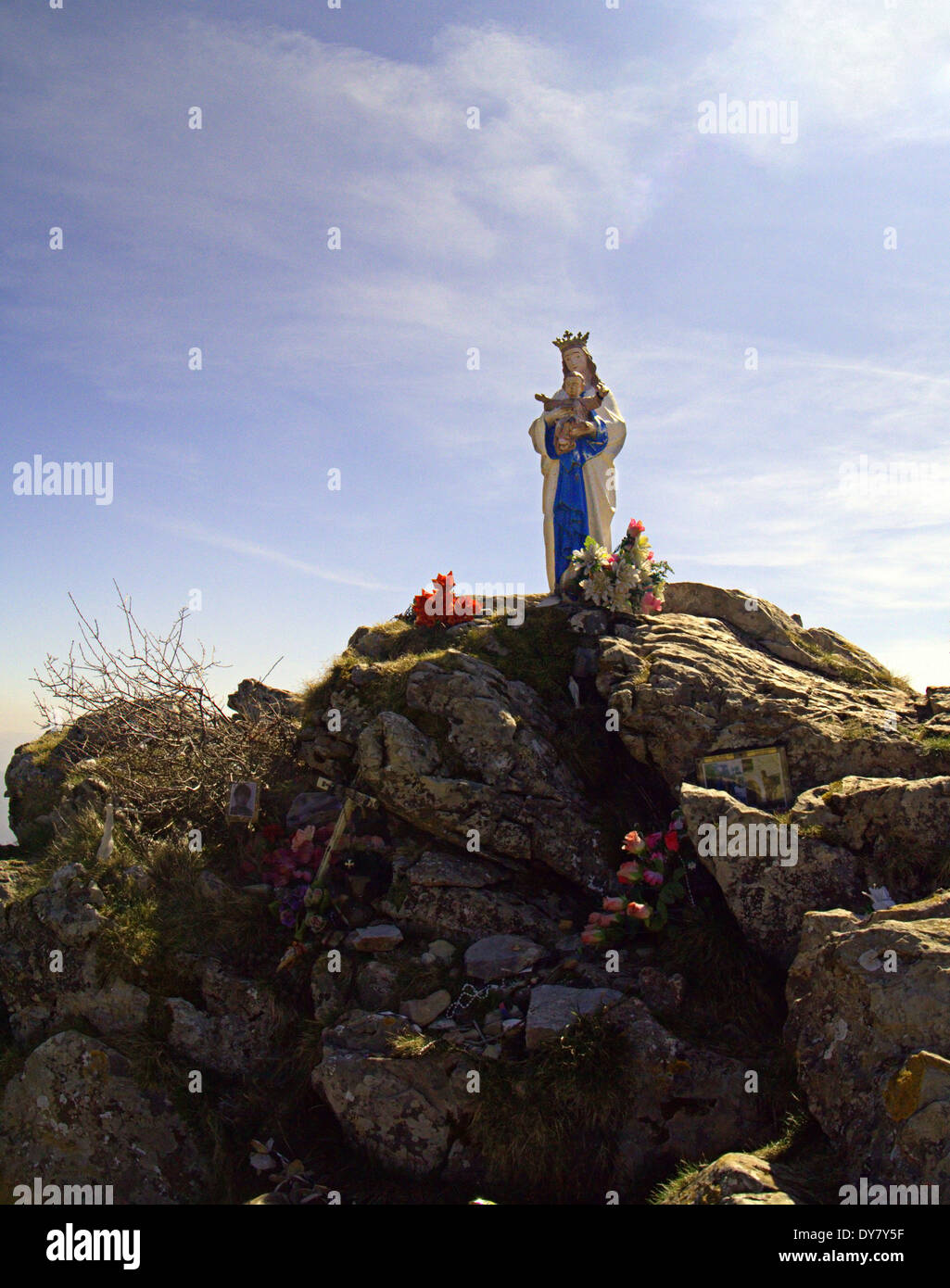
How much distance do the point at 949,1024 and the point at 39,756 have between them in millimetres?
14948

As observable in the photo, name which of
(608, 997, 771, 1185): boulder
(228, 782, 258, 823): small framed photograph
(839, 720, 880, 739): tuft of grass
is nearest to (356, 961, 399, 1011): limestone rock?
(608, 997, 771, 1185): boulder

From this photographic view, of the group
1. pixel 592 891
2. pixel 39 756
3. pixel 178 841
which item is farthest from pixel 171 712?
pixel 592 891

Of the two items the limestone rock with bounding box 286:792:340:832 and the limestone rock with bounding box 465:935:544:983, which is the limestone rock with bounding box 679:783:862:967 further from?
the limestone rock with bounding box 286:792:340:832

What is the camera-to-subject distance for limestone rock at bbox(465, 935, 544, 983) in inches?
333

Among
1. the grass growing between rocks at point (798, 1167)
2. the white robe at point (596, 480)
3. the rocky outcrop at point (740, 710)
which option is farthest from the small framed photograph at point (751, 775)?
the white robe at point (596, 480)

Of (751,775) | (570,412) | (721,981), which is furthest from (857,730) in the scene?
(570,412)

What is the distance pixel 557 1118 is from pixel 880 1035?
2.58m

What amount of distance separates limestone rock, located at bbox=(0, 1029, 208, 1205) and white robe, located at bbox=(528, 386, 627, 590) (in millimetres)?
8491

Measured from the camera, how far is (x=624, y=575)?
1212 centimetres

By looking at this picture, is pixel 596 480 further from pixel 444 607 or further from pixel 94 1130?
pixel 94 1130

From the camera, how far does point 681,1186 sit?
6.21 metres

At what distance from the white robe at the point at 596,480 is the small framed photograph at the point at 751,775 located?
4577mm

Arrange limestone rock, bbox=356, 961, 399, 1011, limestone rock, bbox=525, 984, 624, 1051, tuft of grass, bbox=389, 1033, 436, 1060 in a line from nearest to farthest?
limestone rock, bbox=525, 984, 624, 1051 < tuft of grass, bbox=389, 1033, 436, 1060 < limestone rock, bbox=356, 961, 399, 1011

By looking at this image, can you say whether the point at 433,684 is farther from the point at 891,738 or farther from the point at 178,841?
the point at 891,738
